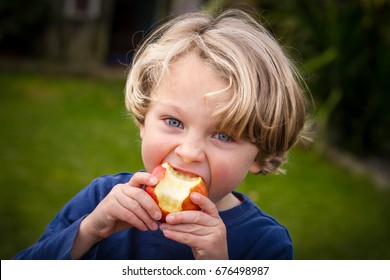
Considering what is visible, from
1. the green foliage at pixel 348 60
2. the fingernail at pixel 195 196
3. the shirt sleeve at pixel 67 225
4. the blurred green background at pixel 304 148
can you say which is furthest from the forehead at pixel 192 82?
the green foliage at pixel 348 60

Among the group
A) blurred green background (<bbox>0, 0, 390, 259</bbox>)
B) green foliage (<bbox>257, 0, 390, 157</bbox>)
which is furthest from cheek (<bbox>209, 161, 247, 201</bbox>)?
green foliage (<bbox>257, 0, 390, 157</bbox>)

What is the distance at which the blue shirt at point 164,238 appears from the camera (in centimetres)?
182

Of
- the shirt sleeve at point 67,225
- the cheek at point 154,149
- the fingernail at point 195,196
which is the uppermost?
the cheek at point 154,149

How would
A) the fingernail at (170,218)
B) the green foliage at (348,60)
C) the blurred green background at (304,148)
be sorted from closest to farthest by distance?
the fingernail at (170,218) < the blurred green background at (304,148) < the green foliage at (348,60)

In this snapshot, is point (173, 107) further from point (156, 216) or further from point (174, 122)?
point (156, 216)

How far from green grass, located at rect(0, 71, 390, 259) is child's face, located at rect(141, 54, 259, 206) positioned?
2601 millimetres

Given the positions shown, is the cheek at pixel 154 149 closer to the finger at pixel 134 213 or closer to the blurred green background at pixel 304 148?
the finger at pixel 134 213

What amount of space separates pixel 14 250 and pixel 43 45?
6253 millimetres

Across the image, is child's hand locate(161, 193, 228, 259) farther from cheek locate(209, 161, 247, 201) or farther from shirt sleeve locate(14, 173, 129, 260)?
shirt sleeve locate(14, 173, 129, 260)

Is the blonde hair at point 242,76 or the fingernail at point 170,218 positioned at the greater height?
the blonde hair at point 242,76

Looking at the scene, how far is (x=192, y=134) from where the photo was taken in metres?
1.59

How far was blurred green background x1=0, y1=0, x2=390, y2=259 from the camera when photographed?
482cm

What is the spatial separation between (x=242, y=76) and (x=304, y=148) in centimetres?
507

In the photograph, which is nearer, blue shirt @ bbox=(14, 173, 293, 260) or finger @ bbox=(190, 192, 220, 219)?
finger @ bbox=(190, 192, 220, 219)
